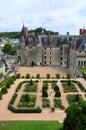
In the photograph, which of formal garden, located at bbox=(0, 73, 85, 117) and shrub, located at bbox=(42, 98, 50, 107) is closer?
formal garden, located at bbox=(0, 73, 85, 117)

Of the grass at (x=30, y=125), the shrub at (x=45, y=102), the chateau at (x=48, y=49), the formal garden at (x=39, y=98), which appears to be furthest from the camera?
the chateau at (x=48, y=49)

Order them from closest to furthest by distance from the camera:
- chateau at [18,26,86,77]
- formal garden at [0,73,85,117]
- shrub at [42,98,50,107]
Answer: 1. formal garden at [0,73,85,117]
2. shrub at [42,98,50,107]
3. chateau at [18,26,86,77]

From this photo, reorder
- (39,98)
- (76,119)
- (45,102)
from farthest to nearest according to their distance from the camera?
(39,98)
(45,102)
(76,119)

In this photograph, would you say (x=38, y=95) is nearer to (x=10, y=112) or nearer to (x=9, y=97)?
(x=9, y=97)

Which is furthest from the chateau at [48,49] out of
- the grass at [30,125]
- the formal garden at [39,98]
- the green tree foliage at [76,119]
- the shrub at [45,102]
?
the green tree foliage at [76,119]

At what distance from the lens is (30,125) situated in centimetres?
2477

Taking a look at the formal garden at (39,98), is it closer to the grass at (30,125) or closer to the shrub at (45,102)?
the shrub at (45,102)

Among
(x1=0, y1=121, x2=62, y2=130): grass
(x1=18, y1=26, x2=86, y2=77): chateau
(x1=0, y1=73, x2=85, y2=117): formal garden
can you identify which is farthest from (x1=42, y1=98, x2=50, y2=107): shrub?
(x1=18, y1=26, x2=86, y2=77): chateau

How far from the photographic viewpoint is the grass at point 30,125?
949 inches

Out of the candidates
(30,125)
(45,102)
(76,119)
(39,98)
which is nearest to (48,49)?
(39,98)

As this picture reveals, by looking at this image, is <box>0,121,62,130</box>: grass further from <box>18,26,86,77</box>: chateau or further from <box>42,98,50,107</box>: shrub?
<box>18,26,86,77</box>: chateau

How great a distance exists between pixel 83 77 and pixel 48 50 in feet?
77.7

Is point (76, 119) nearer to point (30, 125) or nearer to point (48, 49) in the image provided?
point (30, 125)

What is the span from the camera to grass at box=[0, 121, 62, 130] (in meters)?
24.1
